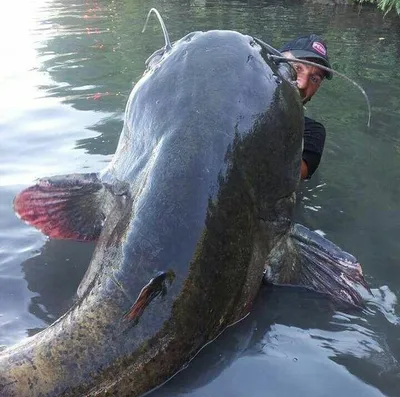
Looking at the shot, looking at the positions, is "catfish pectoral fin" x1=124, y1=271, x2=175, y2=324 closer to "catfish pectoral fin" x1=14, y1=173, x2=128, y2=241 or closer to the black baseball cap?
"catfish pectoral fin" x1=14, y1=173, x2=128, y2=241

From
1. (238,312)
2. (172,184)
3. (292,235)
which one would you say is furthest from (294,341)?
(172,184)

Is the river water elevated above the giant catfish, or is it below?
below

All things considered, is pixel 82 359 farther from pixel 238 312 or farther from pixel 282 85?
pixel 282 85

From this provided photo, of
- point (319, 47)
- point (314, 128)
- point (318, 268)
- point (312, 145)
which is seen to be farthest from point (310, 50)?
point (318, 268)

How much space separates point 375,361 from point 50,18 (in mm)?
11030

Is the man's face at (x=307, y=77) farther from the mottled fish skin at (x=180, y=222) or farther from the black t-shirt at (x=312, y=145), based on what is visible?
the mottled fish skin at (x=180, y=222)

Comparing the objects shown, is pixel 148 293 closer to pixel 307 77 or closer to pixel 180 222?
pixel 180 222

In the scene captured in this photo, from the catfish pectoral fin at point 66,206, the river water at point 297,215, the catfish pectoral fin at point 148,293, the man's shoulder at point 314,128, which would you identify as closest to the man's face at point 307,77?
the man's shoulder at point 314,128

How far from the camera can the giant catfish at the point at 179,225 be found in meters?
1.88

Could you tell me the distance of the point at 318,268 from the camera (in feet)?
8.37

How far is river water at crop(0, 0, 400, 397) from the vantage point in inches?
89.2

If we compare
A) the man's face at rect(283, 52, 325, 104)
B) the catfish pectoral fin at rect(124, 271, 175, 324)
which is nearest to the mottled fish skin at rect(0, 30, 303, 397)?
the catfish pectoral fin at rect(124, 271, 175, 324)

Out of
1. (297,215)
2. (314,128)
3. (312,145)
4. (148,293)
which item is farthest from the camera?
(314,128)

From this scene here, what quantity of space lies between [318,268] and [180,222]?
31.6 inches
